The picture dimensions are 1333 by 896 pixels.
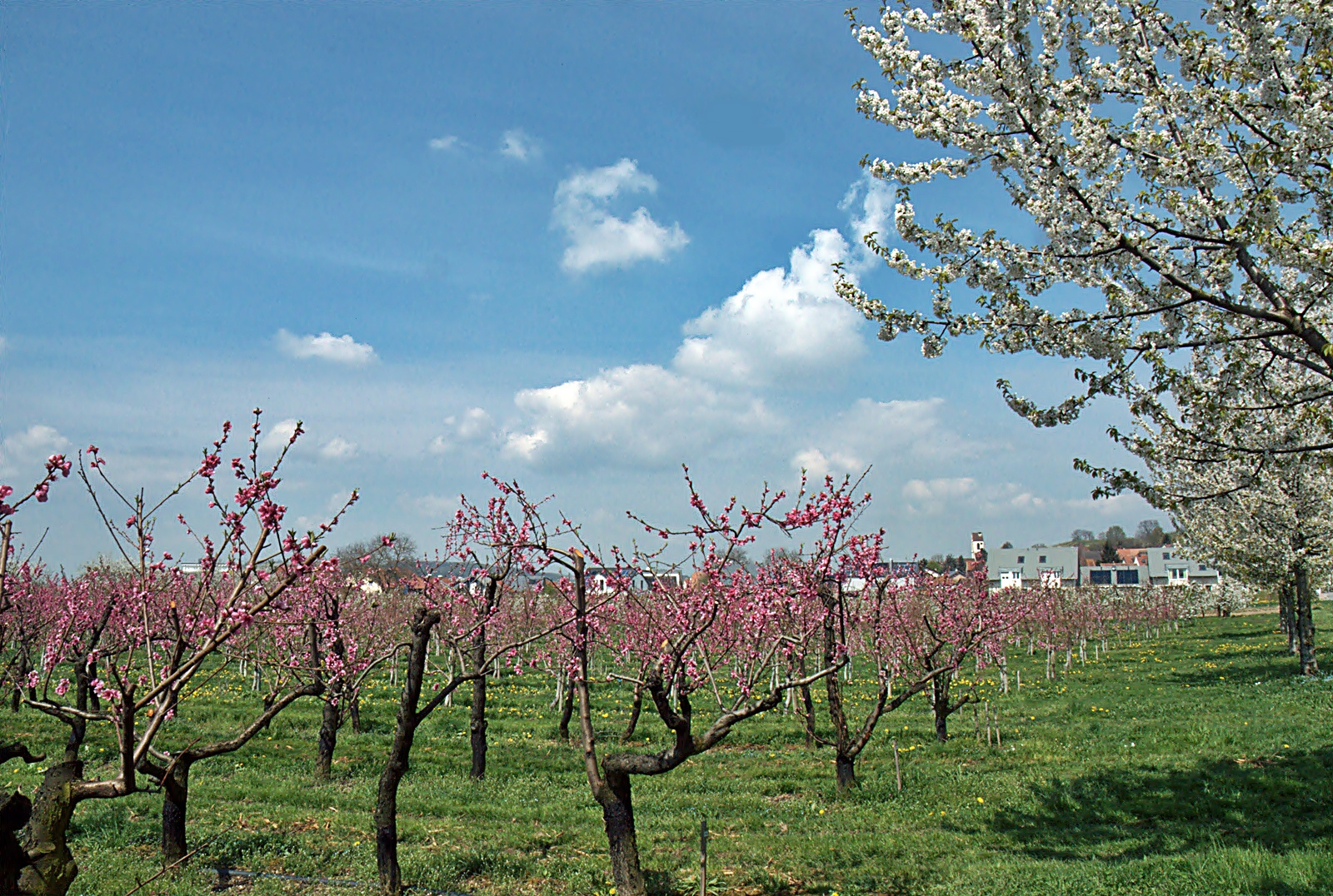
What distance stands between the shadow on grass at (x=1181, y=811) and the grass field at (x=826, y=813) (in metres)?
0.04

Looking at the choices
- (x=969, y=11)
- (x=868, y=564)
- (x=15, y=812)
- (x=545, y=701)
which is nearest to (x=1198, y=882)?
(x=868, y=564)

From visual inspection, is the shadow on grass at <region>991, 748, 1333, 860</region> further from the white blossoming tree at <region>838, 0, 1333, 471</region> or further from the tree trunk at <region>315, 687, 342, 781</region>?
the tree trunk at <region>315, 687, 342, 781</region>

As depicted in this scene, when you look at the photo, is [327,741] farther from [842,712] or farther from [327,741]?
[842,712]

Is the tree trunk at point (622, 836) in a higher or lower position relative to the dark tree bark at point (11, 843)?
lower

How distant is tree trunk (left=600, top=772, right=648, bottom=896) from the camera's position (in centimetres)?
767

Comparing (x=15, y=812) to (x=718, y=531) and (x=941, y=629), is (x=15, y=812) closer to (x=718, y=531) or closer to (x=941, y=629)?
(x=718, y=531)

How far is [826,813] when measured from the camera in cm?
1168

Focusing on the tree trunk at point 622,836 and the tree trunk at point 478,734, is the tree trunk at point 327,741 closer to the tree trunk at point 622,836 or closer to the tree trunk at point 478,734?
the tree trunk at point 478,734

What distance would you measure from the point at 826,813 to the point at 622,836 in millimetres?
5004

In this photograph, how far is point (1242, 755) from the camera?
43.5 feet

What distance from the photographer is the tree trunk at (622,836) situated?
7.67 m

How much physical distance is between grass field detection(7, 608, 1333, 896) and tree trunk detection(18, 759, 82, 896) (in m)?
4.37

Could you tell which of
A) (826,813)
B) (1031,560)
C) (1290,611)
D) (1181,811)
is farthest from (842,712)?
(1031,560)

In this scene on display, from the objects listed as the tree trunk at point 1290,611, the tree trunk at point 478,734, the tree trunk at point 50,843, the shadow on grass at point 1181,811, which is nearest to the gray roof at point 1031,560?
the tree trunk at point 1290,611
